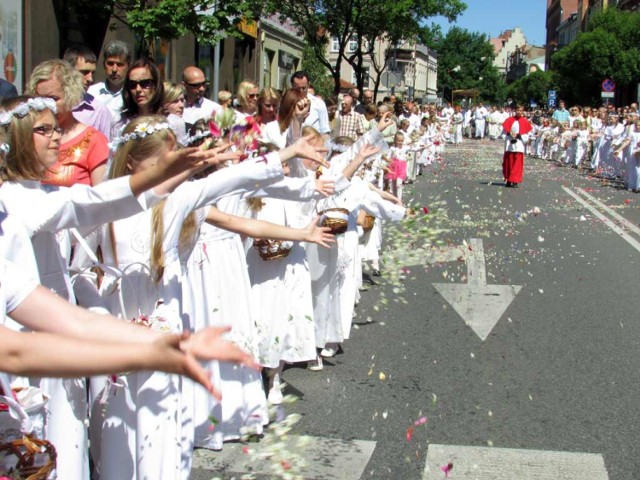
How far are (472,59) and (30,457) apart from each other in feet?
560

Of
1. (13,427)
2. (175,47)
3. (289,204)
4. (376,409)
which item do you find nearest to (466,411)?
(376,409)

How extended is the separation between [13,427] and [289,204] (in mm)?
3929

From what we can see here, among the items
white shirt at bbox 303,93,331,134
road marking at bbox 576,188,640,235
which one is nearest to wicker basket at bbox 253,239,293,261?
white shirt at bbox 303,93,331,134

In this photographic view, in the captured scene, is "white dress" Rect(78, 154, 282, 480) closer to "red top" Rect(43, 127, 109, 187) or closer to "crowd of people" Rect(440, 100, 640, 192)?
"red top" Rect(43, 127, 109, 187)

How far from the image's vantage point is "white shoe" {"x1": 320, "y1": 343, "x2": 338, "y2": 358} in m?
7.23

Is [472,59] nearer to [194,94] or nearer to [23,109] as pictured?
[194,94]

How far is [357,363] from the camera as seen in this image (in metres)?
7.05

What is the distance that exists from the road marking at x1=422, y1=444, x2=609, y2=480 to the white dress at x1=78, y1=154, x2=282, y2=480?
4.98 feet

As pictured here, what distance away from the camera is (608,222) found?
15875 mm

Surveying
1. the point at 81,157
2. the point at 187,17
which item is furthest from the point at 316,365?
the point at 187,17

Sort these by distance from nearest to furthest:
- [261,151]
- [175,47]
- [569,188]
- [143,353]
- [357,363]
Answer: [143,353], [261,151], [357,363], [569,188], [175,47]

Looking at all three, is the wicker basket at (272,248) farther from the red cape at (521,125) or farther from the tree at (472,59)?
the tree at (472,59)

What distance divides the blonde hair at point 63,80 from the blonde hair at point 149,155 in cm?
121

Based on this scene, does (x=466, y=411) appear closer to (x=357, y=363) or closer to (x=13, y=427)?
(x=357, y=363)
